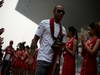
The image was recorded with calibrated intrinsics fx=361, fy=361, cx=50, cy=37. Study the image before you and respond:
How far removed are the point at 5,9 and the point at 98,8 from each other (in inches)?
210

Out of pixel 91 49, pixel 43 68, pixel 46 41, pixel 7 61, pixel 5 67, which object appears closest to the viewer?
pixel 43 68

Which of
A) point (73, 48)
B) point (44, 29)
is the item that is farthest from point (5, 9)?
point (44, 29)

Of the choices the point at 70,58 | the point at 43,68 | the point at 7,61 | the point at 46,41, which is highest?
the point at 7,61

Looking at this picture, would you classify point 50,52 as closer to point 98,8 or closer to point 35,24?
point 98,8

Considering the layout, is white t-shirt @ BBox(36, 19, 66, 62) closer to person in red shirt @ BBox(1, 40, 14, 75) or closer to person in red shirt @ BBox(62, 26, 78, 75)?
person in red shirt @ BBox(62, 26, 78, 75)

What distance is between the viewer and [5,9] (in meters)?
18.6

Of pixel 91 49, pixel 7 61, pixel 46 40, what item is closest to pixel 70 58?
pixel 91 49

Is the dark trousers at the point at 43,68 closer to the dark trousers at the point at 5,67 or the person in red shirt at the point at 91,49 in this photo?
the person in red shirt at the point at 91,49

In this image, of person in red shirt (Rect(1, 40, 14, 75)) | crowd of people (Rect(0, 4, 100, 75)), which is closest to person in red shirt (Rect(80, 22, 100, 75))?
crowd of people (Rect(0, 4, 100, 75))

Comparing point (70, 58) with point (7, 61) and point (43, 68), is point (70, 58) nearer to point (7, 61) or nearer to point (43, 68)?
point (43, 68)

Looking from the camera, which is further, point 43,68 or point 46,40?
point 46,40

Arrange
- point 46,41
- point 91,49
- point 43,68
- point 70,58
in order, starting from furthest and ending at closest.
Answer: point 70,58 < point 91,49 < point 46,41 < point 43,68

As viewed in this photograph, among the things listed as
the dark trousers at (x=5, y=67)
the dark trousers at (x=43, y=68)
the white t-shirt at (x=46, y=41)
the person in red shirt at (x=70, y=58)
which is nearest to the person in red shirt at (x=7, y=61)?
the dark trousers at (x=5, y=67)

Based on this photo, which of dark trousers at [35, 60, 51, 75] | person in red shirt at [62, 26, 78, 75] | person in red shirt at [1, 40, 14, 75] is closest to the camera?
dark trousers at [35, 60, 51, 75]
